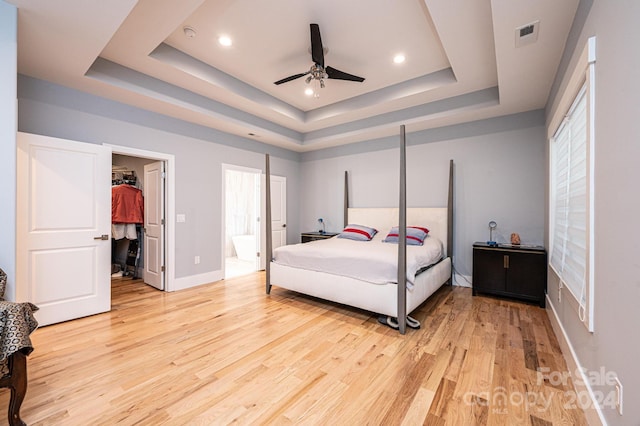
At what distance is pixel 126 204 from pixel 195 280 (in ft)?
6.22

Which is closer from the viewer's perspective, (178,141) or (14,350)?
(14,350)

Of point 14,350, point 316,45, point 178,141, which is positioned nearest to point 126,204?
point 178,141

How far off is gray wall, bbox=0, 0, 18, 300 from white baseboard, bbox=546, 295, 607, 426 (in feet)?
11.7

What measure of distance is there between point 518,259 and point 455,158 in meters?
1.77

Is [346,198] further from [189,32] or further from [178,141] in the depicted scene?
[189,32]

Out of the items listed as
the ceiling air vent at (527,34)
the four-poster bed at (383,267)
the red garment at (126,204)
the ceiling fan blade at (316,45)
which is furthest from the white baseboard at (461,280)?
the red garment at (126,204)

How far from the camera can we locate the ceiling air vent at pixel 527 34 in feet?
6.72

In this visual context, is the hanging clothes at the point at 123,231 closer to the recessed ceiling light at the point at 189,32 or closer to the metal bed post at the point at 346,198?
the recessed ceiling light at the point at 189,32

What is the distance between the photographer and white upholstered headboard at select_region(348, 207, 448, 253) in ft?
14.3

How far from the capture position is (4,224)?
5.85ft

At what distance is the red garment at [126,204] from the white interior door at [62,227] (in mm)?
1650

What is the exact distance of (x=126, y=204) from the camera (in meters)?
4.66

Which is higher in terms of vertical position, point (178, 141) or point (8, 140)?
point (178, 141)

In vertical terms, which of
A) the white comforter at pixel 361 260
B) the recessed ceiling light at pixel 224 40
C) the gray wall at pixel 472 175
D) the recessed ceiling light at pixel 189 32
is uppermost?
the recessed ceiling light at pixel 224 40
